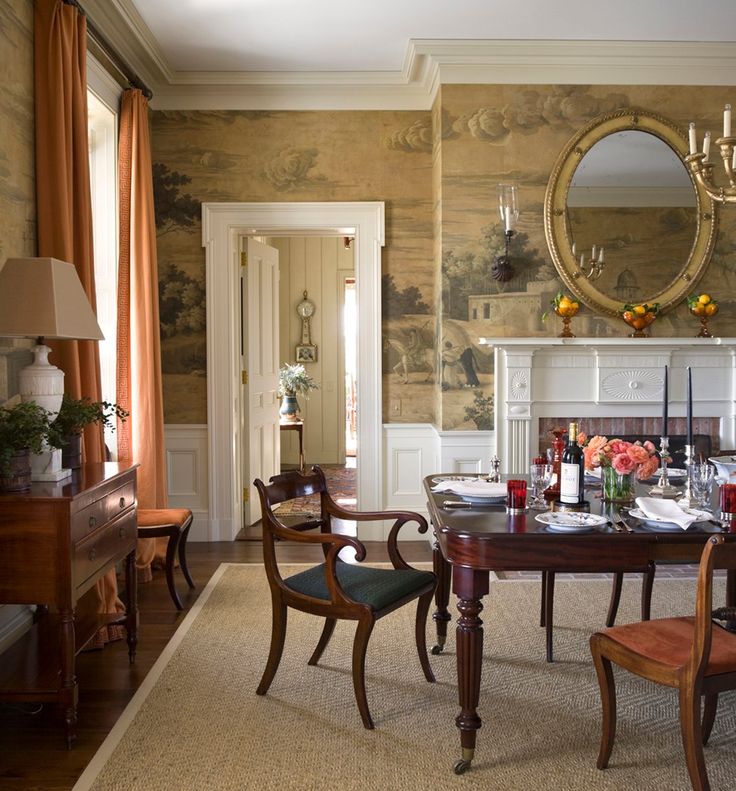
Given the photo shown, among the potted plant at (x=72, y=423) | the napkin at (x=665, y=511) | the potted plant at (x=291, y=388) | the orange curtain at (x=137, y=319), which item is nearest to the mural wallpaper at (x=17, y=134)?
the potted plant at (x=72, y=423)

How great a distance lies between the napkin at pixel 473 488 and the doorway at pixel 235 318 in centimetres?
241

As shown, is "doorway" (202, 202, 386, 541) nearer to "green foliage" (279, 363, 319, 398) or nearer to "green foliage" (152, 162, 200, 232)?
"green foliage" (152, 162, 200, 232)

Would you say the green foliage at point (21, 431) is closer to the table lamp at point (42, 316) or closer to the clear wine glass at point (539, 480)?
the table lamp at point (42, 316)

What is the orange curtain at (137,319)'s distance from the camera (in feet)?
15.1

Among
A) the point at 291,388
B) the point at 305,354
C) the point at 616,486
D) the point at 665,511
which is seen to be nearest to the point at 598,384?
the point at 616,486

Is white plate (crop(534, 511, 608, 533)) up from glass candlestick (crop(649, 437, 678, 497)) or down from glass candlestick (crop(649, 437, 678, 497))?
down

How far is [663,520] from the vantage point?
8.00 feet

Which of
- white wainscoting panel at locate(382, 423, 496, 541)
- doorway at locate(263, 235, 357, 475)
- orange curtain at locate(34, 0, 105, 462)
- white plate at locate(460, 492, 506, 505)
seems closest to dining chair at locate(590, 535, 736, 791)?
white plate at locate(460, 492, 506, 505)

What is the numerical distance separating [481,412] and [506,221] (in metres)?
1.29

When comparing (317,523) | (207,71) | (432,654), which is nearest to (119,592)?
(317,523)

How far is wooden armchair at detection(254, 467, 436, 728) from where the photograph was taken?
8.80 feet

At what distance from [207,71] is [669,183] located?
3.30 meters

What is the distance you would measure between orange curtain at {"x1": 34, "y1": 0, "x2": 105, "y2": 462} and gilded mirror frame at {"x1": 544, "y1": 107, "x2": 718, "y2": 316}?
9.86 feet

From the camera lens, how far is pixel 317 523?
324 cm
